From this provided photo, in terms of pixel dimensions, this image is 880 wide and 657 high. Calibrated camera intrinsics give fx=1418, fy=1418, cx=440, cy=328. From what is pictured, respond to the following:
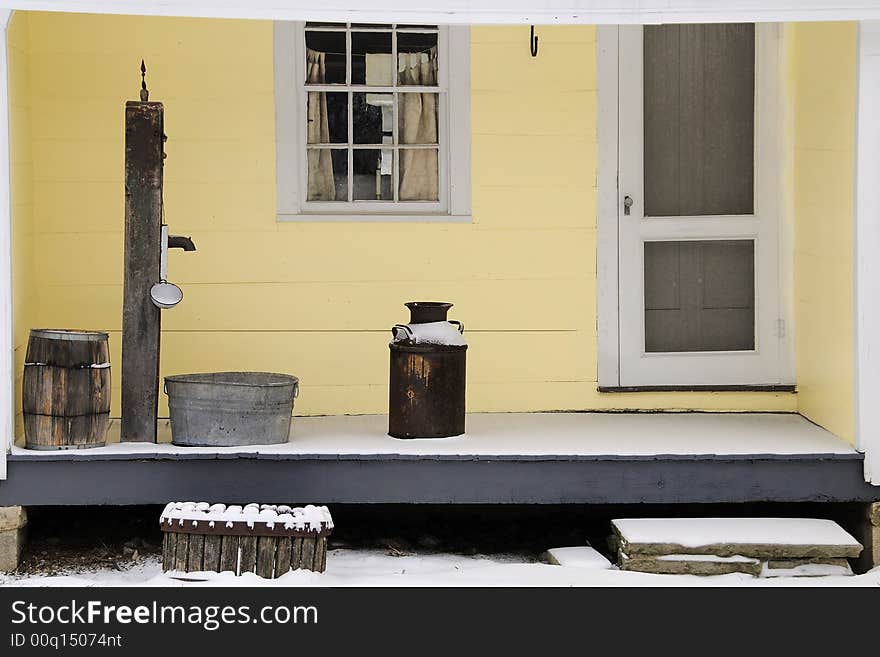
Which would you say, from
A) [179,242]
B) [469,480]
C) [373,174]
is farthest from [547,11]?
[469,480]

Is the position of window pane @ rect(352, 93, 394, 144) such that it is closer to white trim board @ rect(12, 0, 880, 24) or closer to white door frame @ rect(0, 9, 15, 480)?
white trim board @ rect(12, 0, 880, 24)

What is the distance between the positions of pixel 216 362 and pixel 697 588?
2.77 meters

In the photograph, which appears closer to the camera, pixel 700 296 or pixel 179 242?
pixel 179 242

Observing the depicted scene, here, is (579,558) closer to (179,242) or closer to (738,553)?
(738,553)

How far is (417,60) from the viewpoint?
7.38 metres

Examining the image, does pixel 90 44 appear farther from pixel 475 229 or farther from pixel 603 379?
pixel 603 379

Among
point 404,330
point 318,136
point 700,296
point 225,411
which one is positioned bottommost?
point 225,411

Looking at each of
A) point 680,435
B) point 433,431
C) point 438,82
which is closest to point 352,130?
point 438,82

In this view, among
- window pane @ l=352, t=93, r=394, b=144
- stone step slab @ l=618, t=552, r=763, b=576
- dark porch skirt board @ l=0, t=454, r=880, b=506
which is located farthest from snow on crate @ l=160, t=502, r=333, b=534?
window pane @ l=352, t=93, r=394, b=144

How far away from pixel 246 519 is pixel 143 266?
1375mm

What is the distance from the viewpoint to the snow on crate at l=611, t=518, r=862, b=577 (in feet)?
20.4
